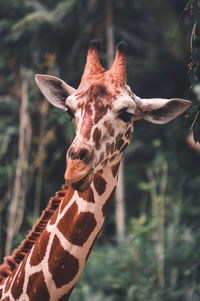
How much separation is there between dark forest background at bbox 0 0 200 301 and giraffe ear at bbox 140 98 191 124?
361 centimetres

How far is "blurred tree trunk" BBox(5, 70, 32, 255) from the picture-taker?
871 centimetres

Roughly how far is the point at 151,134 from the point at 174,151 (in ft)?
3.81

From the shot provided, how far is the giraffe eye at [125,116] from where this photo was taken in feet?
8.70

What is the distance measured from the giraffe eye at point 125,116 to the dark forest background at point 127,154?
392cm

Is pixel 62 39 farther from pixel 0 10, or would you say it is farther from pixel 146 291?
pixel 146 291

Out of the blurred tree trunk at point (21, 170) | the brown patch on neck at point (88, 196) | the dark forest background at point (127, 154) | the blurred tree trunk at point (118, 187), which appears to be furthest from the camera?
the blurred tree trunk at point (118, 187)

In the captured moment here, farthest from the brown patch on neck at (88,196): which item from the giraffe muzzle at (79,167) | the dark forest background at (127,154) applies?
the dark forest background at (127,154)

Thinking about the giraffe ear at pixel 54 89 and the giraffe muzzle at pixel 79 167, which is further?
the giraffe ear at pixel 54 89

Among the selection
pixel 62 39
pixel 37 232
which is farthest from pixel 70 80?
pixel 37 232

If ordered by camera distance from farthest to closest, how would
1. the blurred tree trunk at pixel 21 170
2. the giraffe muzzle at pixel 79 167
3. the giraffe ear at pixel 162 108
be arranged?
1. the blurred tree trunk at pixel 21 170
2. the giraffe ear at pixel 162 108
3. the giraffe muzzle at pixel 79 167

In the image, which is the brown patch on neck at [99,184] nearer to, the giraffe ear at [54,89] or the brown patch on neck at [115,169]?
the brown patch on neck at [115,169]

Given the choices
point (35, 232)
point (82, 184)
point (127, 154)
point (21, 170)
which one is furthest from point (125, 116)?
point (127, 154)

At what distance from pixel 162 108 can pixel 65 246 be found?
119 cm

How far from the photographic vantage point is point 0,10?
1260 cm
